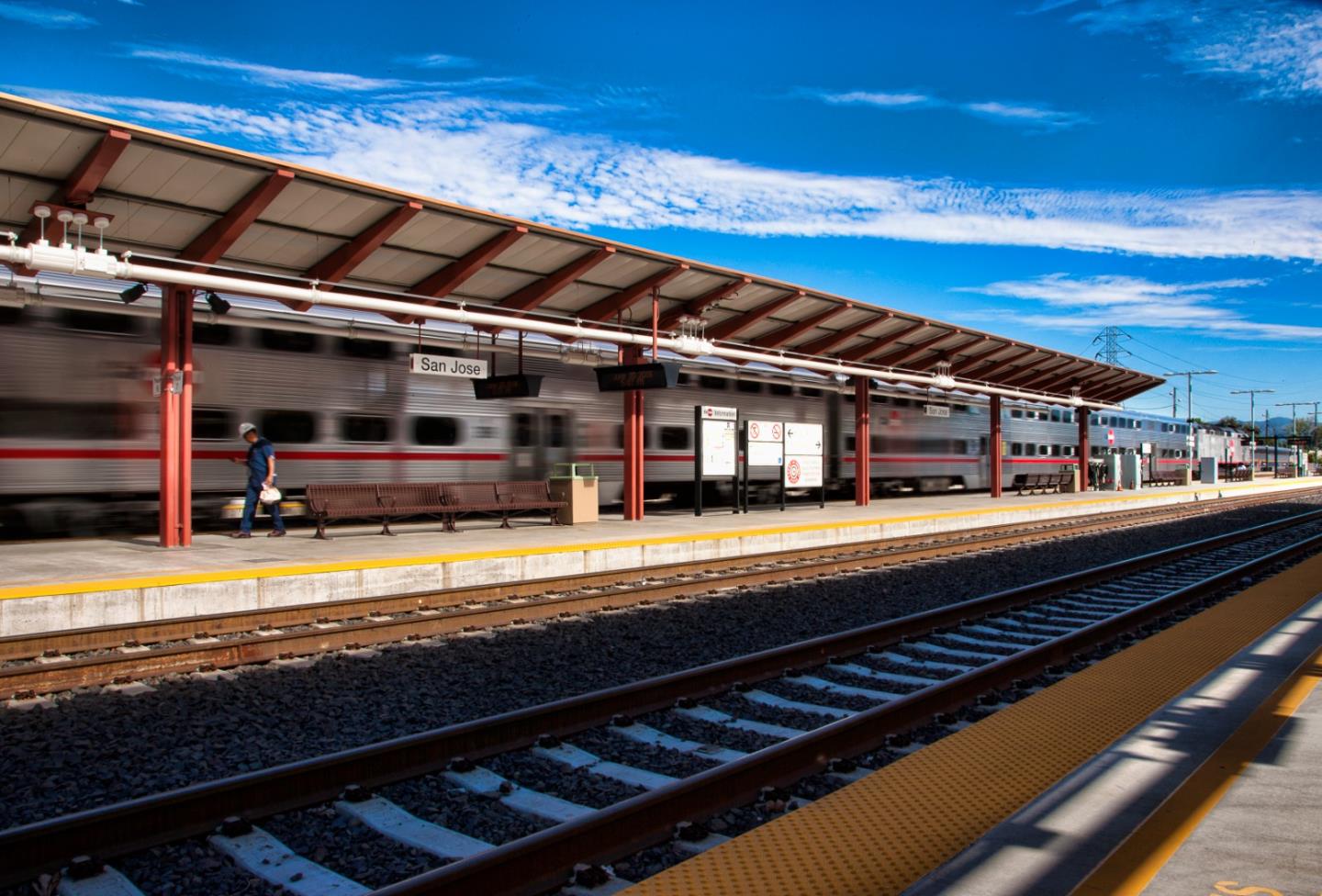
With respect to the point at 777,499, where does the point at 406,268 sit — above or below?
above

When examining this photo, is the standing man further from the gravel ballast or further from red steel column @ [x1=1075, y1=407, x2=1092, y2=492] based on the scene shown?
red steel column @ [x1=1075, y1=407, x2=1092, y2=492]

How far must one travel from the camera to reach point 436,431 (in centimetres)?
1716

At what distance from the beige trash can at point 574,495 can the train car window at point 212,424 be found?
568 centimetres

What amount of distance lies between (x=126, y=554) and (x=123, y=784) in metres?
7.75

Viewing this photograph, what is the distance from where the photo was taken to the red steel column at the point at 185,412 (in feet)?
40.1

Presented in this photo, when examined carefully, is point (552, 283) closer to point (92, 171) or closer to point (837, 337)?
point (92, 171)

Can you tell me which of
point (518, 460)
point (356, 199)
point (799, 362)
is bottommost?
point (518, 460)

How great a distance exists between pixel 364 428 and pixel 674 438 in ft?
24.1

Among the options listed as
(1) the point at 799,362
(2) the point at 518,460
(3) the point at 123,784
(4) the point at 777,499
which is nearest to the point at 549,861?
(3) the point at 123,784

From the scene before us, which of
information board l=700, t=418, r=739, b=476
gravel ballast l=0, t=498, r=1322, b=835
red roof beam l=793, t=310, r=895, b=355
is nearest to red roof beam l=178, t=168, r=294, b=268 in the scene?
gravel ballast l=0, t=498, r=1322, b=835

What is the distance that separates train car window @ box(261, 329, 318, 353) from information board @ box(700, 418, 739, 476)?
744 cm

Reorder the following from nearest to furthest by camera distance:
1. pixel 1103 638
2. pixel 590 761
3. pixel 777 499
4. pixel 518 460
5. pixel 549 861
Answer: pixel 549 861
pixel 590 761
pixel 1103 638
pixel 518 460
pixel 777 499

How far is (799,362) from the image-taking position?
63.8 ft

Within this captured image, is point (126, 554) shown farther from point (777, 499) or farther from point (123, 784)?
point (777, 499)
